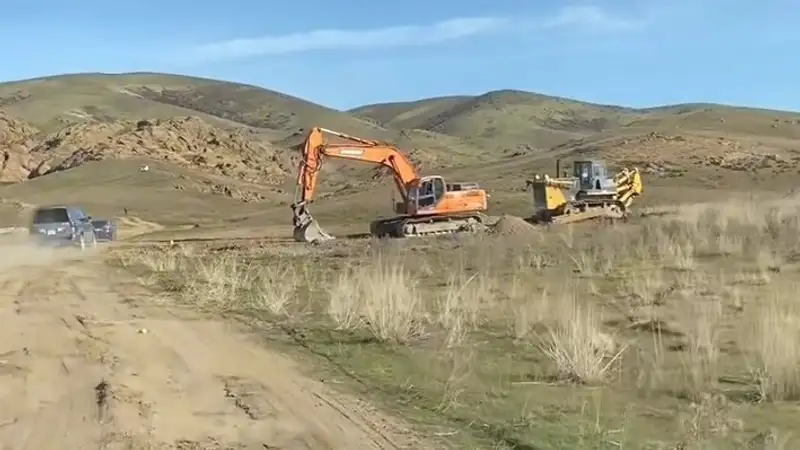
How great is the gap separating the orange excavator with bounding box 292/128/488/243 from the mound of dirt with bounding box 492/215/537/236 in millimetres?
1675

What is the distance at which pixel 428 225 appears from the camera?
40.7 metres

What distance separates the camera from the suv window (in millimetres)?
41906

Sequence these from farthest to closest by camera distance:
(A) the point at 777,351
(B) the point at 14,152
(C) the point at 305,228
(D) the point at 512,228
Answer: (B) the point at 14,152 → (C) the point at 305,228 → (D) the point at 512,228 → (A) the point at 777,351

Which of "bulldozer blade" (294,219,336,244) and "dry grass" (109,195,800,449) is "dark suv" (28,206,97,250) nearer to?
"bulldozer blade" (294,219,336,244)

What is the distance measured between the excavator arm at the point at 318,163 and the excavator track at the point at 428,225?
1.27m

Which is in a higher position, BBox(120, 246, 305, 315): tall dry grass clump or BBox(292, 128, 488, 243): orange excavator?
BBox(292, 128, 488, 243): orange excavator

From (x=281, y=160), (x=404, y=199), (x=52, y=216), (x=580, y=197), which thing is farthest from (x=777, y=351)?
(x=281, y=160)

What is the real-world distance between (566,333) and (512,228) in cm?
2527

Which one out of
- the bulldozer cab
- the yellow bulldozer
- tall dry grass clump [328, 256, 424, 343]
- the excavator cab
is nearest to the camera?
tall dry grass clump [328, 256, 424, 343]

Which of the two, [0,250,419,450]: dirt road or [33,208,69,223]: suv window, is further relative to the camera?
[33,208,69,223]: suv window

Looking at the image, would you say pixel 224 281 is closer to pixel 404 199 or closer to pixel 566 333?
pixel 566 333

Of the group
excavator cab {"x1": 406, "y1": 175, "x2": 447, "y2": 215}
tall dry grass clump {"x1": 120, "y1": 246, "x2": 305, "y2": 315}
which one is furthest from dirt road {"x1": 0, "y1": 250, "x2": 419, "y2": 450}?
excavator cab {"x1": 406, "y1": 175, "x2": 447, "y2": 215}

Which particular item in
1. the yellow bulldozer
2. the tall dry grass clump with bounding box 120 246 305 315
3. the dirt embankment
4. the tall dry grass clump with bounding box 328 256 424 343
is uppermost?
the dirt embankment

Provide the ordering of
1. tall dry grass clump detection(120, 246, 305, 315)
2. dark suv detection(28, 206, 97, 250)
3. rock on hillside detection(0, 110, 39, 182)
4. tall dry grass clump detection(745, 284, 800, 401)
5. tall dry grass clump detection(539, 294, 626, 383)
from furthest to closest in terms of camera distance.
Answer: rock on hillside detection(0, 110, 39, 182) → dark suv detection(28, 206, 97, 250) → tall dry grass clump detection(120, 246, 305, 315) → tall dry grass clump detection(539, 294, 626, 383) → tall dry grass clump detection(745, 284, 800, 401)
